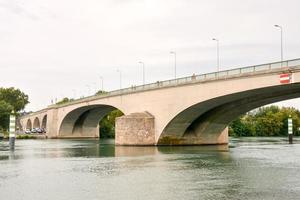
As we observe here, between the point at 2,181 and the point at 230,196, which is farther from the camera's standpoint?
the point at 2,181

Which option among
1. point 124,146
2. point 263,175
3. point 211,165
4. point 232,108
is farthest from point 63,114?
point 263,175

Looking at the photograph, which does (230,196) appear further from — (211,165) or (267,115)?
(267,115)

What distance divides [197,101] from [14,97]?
98686mm

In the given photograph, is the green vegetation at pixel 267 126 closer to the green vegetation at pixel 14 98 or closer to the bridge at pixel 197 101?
the green vegetation at pixel 14 98

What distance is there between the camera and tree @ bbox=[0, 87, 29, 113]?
134250 millimetres

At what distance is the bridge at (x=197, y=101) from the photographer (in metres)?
40.8

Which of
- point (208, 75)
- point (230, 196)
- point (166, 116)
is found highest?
point (208, 75)

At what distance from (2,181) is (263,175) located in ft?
42.6

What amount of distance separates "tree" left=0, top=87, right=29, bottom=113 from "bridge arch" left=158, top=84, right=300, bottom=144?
8676cm

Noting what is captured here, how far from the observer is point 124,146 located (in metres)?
55.1

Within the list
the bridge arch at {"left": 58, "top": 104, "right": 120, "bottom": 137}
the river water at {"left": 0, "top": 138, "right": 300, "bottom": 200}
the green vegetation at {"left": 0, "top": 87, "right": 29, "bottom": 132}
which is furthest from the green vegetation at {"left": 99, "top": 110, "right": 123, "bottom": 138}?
the river water at {"left": 0, "top": 138, "right": 300, "bottom": 200}

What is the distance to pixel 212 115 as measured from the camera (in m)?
54.8

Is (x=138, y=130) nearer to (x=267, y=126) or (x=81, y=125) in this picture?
(x=81, y=125)

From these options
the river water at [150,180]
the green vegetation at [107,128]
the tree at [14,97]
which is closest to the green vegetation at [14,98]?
the tree at [14,97]
